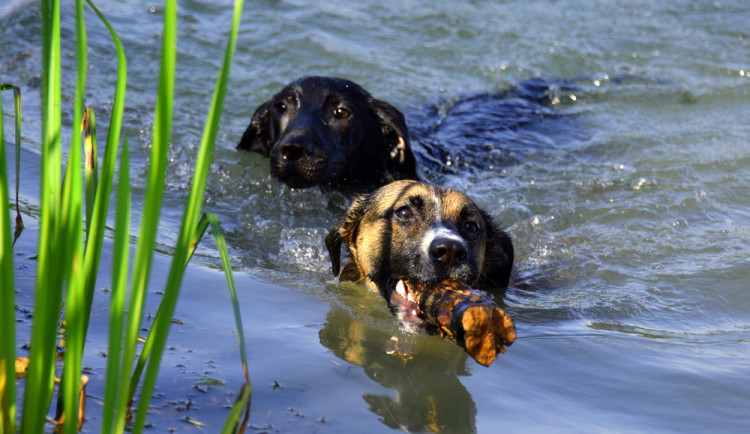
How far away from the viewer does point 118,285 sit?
1966mm

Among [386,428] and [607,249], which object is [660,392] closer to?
[386,428]

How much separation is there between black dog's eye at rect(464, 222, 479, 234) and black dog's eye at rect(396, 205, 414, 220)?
343mm

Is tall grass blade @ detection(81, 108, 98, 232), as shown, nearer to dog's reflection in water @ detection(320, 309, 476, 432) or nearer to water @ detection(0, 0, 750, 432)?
water @ detection(0, 0, 750, 432)

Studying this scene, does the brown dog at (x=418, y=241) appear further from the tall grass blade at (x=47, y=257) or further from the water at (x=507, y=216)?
the tall grass blade at (x=47, y=257)

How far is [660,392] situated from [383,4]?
980 cm

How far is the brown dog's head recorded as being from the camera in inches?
166

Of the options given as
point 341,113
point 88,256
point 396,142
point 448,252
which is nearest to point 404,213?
point 448,252

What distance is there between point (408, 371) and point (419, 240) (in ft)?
3.51

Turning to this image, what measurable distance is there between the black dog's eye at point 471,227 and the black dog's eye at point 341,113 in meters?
2.20

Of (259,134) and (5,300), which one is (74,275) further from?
(259,134)

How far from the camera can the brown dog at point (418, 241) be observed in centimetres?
422

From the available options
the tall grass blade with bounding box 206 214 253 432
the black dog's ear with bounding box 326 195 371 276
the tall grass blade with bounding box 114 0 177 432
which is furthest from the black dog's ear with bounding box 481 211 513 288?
the tall grass blade with bounding box 114 0 177 432

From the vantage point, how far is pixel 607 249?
20.4 ft

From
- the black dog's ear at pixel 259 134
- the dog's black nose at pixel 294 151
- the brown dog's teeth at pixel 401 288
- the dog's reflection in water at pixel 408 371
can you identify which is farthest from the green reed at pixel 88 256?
the black dog's ear at pixel 259 134
